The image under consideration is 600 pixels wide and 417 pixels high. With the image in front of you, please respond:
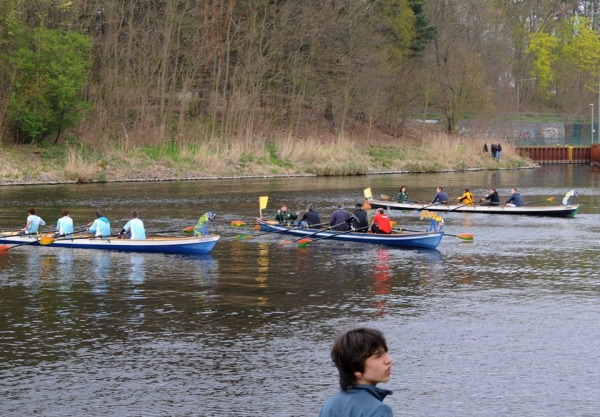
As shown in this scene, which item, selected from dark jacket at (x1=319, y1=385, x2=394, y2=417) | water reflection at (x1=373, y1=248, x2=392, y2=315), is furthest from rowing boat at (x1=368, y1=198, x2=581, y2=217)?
dark jacket at (x1=319, y1=385, x2=394, y2=417)

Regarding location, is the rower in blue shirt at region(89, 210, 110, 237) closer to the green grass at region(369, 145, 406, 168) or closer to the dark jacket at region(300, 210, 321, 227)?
the dark jacket at region(300, 210, 321, 227)

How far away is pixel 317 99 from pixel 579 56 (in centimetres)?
5340

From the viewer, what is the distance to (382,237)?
3066 cm

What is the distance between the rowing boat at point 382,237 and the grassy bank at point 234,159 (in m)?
29.0

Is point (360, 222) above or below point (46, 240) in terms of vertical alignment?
above

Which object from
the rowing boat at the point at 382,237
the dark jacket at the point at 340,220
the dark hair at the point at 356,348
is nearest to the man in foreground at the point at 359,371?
the dark hair at the point at 356,348

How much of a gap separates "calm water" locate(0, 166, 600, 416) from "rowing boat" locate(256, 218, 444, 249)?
0.47 m

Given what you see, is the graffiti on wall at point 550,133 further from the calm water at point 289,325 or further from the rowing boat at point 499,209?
the calm water at point 289,325

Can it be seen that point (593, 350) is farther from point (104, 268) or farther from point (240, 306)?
point (104, 268)

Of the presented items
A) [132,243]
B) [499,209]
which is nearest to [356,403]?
[132,243]

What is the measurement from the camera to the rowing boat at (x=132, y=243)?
93.3 feet

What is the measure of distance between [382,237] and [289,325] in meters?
12.3

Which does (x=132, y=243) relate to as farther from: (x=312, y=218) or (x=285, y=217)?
(x=285, y=217)

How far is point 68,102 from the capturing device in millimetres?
61625
